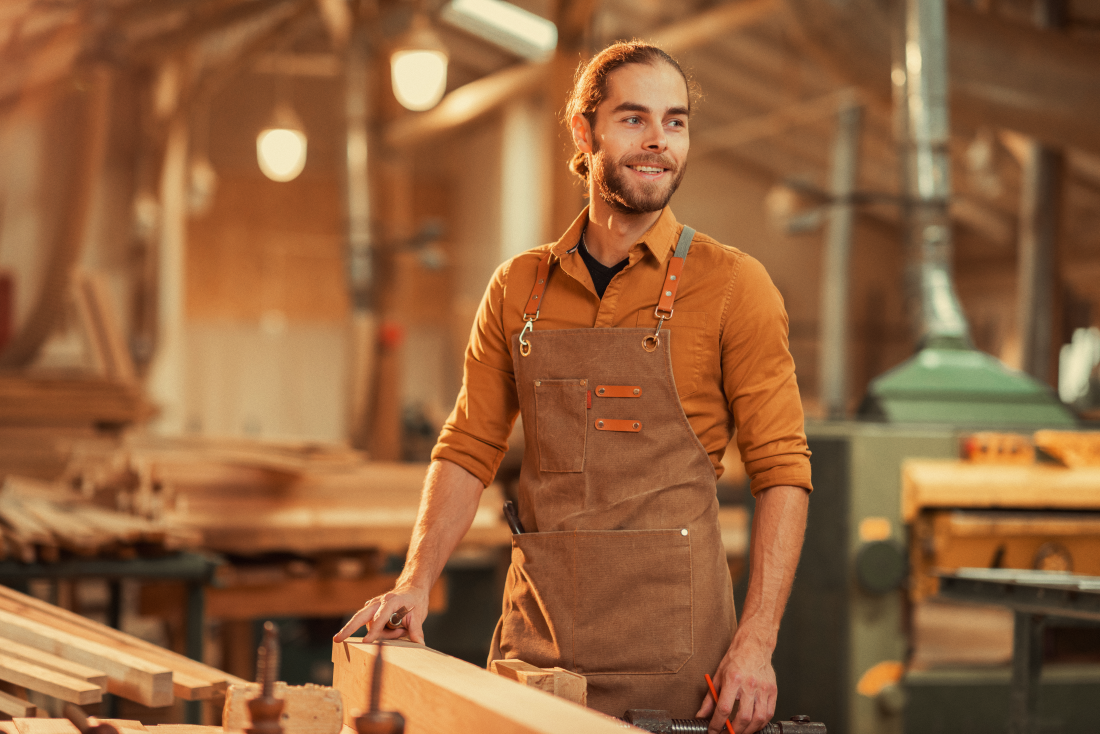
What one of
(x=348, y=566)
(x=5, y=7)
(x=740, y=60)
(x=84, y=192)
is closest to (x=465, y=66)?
(x=740, y=60)

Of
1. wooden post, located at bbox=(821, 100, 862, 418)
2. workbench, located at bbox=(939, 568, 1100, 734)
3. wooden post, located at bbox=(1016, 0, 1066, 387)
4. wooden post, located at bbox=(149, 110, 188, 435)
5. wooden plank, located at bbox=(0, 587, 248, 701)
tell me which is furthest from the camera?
wooden post, located at bbox=(149, 110, 188, 435)

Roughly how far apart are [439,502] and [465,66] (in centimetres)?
1859

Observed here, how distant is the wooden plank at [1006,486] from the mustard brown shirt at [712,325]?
65.3 inches

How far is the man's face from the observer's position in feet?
7.14

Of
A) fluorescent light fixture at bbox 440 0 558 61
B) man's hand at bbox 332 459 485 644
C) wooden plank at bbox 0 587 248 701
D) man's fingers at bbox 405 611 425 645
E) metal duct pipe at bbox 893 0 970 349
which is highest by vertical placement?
fluorescent light fixture at bbox 440 0 558 61

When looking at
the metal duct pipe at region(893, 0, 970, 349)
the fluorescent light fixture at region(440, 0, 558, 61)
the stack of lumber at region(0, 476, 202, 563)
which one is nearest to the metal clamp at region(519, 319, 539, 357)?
the stack of lumber at region(0, 476, 202, 563)

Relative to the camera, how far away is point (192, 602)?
13.6 feet

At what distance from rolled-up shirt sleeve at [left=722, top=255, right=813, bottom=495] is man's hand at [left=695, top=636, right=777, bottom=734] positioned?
0.29 metres

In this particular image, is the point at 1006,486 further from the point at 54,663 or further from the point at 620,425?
the point at 54,663

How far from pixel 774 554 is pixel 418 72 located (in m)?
5.89

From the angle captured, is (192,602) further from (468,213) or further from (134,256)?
(468,213)

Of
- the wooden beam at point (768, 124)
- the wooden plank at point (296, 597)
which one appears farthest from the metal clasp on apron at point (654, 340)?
the wooden beam at point (768, 124)

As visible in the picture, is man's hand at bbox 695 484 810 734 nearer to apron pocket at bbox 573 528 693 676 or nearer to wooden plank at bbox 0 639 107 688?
apron pocket at bbox 573 528 693 676

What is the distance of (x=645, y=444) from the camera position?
2.16 metres
